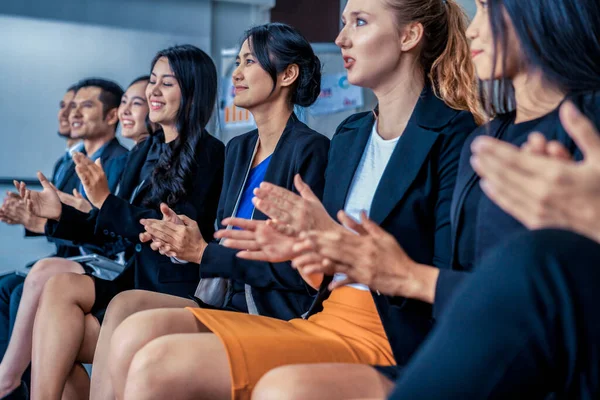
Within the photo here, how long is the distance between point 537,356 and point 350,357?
645 mm

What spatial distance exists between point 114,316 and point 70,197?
1104 mm

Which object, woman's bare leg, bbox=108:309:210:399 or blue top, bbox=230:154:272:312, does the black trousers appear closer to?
woman's bare leg, bbox=108:309:210:399

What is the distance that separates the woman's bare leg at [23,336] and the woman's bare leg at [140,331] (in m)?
0.84

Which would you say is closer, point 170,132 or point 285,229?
point 285,229

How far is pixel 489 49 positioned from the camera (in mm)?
1259

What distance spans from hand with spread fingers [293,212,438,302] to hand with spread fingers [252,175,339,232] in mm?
149

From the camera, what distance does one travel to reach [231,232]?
4.30ft

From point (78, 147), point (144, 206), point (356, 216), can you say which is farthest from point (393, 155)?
point (78, 147)

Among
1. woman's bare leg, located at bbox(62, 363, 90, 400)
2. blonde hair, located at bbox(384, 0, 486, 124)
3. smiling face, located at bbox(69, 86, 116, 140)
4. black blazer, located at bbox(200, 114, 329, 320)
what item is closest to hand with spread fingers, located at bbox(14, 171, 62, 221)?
woman's bare leg, located at bbox(62, 363, 90, 400)

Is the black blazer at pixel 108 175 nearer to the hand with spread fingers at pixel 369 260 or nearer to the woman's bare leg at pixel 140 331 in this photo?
the woman's bare leg at pixel 140 331

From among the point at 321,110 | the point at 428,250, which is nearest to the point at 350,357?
the point at 428,250

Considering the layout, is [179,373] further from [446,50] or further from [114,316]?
[446,50]

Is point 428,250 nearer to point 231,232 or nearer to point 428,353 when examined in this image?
point 231,232

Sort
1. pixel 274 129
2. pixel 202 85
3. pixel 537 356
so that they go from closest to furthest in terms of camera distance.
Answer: pixel 537 356
pixel 274 129
pixel 202 85
